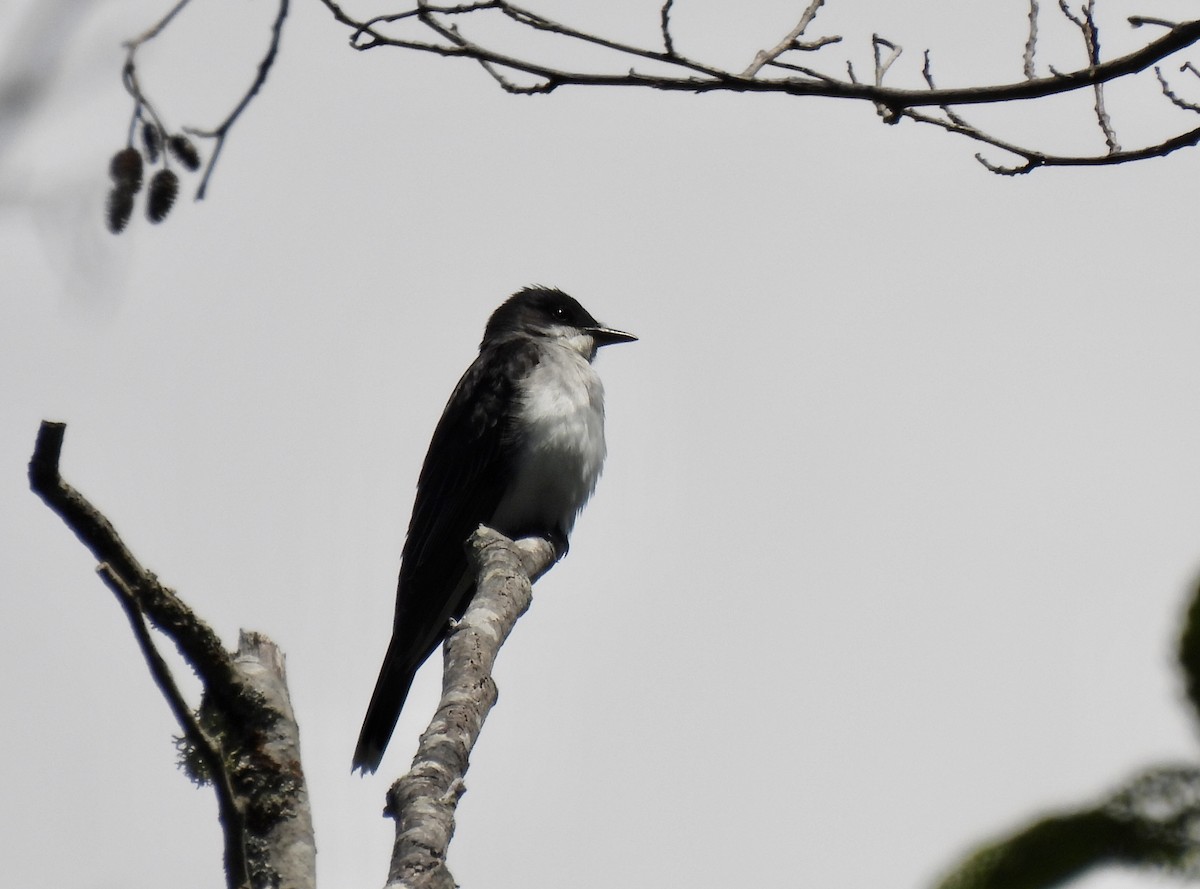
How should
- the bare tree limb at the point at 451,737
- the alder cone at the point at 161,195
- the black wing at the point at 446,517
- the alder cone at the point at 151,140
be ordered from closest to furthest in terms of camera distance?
the bare tree limb at the point at 451,737, the alder cone at the point at 161,195, the alder cone at the point at 151,140, the black wing at the point at 446,517

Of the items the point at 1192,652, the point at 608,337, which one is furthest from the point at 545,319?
the point at 1192,652

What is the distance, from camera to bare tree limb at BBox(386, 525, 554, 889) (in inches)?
109

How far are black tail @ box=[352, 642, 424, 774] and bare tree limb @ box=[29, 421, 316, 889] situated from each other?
430cm

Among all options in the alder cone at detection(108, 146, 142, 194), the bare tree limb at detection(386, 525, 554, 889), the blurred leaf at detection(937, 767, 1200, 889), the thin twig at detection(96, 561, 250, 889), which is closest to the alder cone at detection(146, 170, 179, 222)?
the alder cone at detection(108, 146, 142, 194)

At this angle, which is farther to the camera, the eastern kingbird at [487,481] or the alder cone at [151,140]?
the eastern kingbird at [487,481]

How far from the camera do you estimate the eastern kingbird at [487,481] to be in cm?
823

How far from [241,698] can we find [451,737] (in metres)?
0.55

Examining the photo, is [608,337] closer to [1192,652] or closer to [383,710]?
[383,710]

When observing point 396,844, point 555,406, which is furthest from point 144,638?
point 555,406

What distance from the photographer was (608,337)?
10.4 meters

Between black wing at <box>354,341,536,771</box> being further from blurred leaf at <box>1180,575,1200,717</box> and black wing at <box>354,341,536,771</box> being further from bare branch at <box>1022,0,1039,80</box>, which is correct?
blurred leaf at <box>1180,575,1200,717</box>

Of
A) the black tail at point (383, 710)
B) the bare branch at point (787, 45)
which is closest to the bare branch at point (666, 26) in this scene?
the bare branch at point (787, 45)

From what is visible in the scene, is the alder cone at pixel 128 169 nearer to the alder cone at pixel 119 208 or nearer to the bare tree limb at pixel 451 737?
the alder cone at pixel 119 208

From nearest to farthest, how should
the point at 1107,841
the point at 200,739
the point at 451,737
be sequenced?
the point at 1107,841
the point at 200,739
the point at 451,737
